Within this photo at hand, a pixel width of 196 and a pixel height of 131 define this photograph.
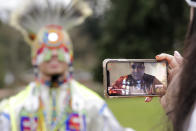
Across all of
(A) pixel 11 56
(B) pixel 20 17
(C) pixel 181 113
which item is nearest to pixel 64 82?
(B) pixel 20 17

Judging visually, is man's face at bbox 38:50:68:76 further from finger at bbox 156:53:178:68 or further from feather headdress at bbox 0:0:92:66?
finger at bbox 156:53:178:68

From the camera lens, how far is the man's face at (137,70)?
1.61 m

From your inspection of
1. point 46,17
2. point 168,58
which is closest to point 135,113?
point 46,17

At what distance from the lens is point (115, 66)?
5.25 ft

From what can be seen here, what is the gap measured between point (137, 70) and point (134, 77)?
0.02 meters

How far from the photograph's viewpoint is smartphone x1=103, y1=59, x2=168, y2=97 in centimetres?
160

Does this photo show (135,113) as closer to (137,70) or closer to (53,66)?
(53,66)

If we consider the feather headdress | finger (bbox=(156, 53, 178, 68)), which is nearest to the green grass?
the feather headdress

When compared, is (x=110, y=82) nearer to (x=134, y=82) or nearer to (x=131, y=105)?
(x=134, y=82)

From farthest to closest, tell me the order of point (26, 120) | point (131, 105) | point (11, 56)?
point (11, 56), point (131, 105), point (26, 120)

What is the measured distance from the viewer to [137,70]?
1.62 metres

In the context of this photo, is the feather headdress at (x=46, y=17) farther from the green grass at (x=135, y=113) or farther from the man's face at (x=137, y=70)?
the green grass at (x=135, y=113)

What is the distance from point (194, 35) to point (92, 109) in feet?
11.8

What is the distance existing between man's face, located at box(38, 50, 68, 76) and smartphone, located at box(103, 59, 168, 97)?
3410mm
